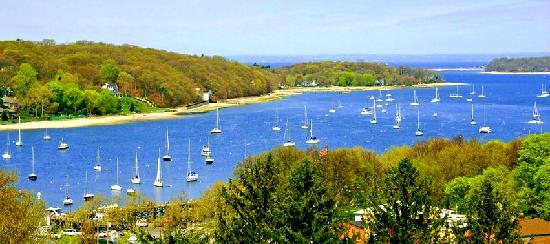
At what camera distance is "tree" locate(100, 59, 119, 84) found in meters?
103

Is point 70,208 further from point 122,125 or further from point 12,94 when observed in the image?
point 12,94

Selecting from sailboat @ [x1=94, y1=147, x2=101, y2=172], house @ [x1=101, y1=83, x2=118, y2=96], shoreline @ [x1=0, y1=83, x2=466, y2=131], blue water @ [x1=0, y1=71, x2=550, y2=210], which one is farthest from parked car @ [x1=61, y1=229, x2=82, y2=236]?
house @ [x1=101, y1=83, x2=118, y2=96]

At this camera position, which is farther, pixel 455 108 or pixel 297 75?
pixel 297 75

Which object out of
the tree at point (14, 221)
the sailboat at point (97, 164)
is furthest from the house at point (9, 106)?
the tree at point (14, 221)

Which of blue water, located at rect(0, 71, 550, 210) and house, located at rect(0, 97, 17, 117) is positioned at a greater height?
house, located at rect(0, 97, 17, 117)

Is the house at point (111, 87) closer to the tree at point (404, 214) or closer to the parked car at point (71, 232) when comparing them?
the parked car at point (71, 232)

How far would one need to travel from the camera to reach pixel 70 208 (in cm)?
3828

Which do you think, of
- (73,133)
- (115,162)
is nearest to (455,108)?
(73,133)

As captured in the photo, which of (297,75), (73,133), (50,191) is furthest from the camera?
(297,75)

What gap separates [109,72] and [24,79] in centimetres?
1518

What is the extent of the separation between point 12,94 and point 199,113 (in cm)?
2150

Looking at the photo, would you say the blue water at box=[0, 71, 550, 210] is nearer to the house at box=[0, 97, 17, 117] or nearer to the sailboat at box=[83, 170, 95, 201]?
the sailboat at box=[83, 170, 95, 201]

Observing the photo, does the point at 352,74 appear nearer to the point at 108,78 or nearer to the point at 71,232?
the point at 108,78

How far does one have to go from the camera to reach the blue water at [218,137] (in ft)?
154
